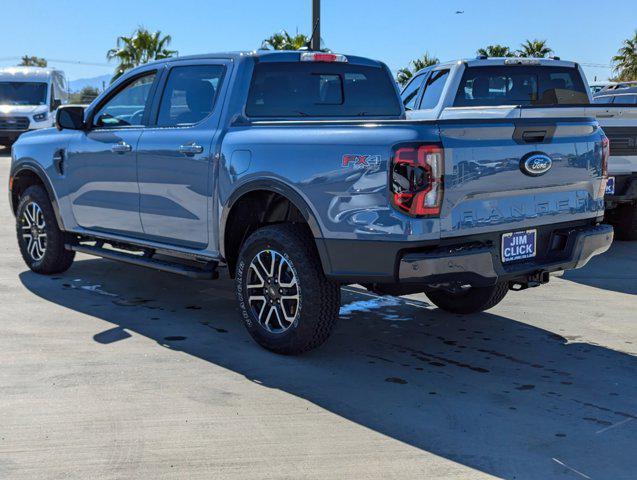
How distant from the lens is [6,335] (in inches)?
225

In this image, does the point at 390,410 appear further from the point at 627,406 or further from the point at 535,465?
the point at 627,406

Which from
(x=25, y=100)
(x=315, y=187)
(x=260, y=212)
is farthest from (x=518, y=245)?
(x=25, y=100)

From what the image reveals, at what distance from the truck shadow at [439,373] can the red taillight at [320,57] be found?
190cm

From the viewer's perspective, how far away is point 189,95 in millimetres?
6168

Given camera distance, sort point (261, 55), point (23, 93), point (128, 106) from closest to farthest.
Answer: point (261, 55) < point (128, 106) < point (23, 93)

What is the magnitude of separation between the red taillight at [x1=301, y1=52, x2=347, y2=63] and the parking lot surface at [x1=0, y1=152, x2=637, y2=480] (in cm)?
190

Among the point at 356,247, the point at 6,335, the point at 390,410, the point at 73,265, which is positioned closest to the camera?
the point at 390,410

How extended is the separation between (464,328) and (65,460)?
3.19m

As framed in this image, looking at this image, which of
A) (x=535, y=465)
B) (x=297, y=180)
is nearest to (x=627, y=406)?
(x=535, y=465)

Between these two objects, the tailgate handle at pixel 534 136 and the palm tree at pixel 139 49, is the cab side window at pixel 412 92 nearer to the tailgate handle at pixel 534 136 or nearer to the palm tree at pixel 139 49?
the tailgate handle at pixel 534 136

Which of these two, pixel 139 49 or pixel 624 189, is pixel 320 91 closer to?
pixel 624 189

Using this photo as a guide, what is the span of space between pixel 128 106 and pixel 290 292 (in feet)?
8.05

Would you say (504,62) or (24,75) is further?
(24,75)

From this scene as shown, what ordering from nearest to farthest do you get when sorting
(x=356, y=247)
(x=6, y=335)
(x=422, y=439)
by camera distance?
(x=422, y=439) < (x=356, y=247) < (x=6, y=335)
